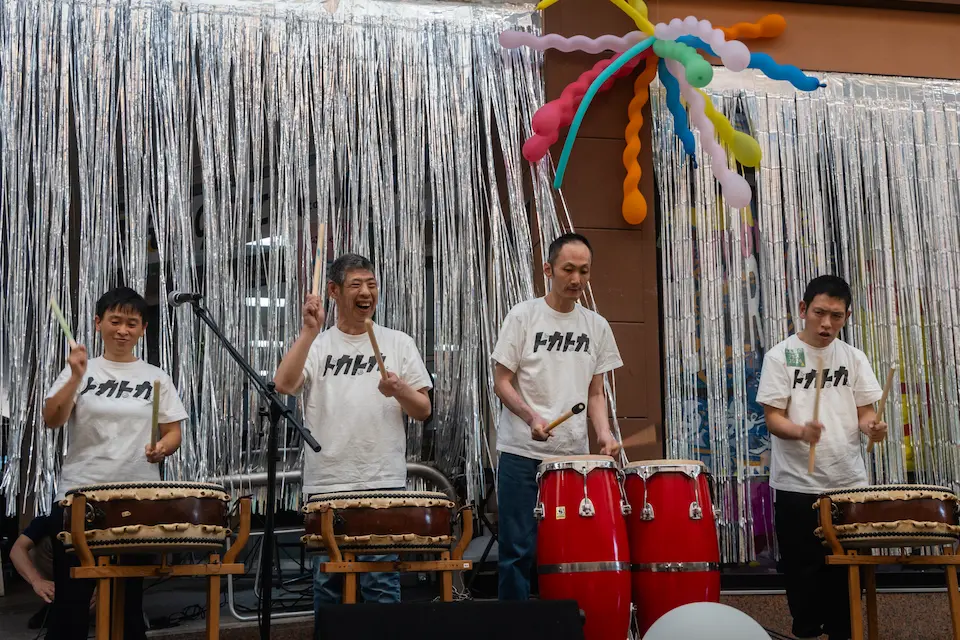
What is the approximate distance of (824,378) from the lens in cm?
403

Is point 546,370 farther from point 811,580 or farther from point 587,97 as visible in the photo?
point 587,97

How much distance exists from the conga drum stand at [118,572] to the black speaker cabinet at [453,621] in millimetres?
467

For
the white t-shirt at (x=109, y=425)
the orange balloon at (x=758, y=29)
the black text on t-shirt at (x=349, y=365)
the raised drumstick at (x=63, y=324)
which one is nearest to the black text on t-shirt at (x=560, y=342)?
the black text on t-shirt at (x=349, y=365)

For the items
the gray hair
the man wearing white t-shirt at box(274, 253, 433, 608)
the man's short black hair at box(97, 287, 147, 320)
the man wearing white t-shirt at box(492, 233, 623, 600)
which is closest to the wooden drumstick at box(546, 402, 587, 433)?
the man wearing white t-shirt at box(492, 233, 623, 600)

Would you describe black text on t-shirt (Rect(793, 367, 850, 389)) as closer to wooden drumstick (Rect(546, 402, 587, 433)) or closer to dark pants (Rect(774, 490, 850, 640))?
dark pants (Rect(774, 490, 850, 640))

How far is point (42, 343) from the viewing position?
430 centimetres

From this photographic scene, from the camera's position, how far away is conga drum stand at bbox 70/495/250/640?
9.72ft

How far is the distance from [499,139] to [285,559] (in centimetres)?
295

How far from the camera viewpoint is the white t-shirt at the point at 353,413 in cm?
354

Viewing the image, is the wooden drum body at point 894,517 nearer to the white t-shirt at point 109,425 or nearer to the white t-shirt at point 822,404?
the white t-shirt at point 822,404

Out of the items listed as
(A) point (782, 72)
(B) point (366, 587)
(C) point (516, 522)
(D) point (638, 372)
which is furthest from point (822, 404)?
(B) point (366, 587)

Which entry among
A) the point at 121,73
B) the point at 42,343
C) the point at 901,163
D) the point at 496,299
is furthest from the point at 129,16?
the point at 901,163

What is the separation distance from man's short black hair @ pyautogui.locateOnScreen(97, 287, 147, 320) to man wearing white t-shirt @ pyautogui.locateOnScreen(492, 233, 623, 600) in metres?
1.28

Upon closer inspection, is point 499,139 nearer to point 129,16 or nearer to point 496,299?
point 496,299
